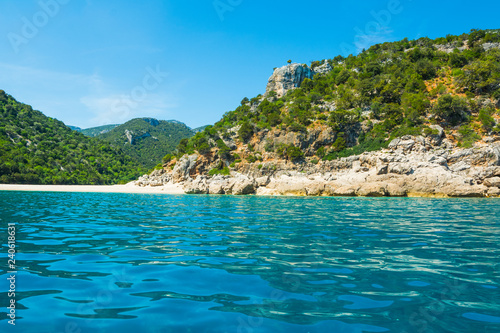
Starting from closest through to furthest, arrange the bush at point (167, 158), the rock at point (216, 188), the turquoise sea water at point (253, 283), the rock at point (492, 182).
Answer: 1. the turquoise sea water at point (253, 283)
2. the rock at point (492, 182)
3. the rock at point (216, 188)
4. the bush at point (167, 158)

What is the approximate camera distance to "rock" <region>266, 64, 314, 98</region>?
85.6 meters

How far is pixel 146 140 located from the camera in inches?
5940

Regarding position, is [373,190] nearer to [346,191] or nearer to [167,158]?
[346,191]

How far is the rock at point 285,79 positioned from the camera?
8556 cm

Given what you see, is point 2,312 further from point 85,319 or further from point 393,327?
point 393,327

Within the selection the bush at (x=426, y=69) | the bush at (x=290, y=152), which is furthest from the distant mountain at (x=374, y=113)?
the bush at (x=426, y=69)

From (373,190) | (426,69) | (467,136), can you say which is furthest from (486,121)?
(373,190)

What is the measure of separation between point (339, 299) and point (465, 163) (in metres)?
45.4

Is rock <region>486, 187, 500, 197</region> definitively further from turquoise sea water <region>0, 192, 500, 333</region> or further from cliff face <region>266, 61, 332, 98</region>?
cliff face <region>266, 61, 332, 98</region>

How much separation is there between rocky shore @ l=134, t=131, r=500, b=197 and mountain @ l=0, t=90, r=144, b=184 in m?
37.8

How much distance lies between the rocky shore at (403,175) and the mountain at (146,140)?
8579cm

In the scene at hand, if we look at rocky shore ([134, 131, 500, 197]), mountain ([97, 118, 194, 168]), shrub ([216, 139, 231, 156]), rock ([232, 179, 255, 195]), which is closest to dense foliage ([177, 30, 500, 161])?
shrub ([216, 139, 231, 156])

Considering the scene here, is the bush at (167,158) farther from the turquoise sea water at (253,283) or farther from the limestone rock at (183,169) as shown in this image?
the turquoise sea water at (253,283)

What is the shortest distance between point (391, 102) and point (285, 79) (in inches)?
1401
